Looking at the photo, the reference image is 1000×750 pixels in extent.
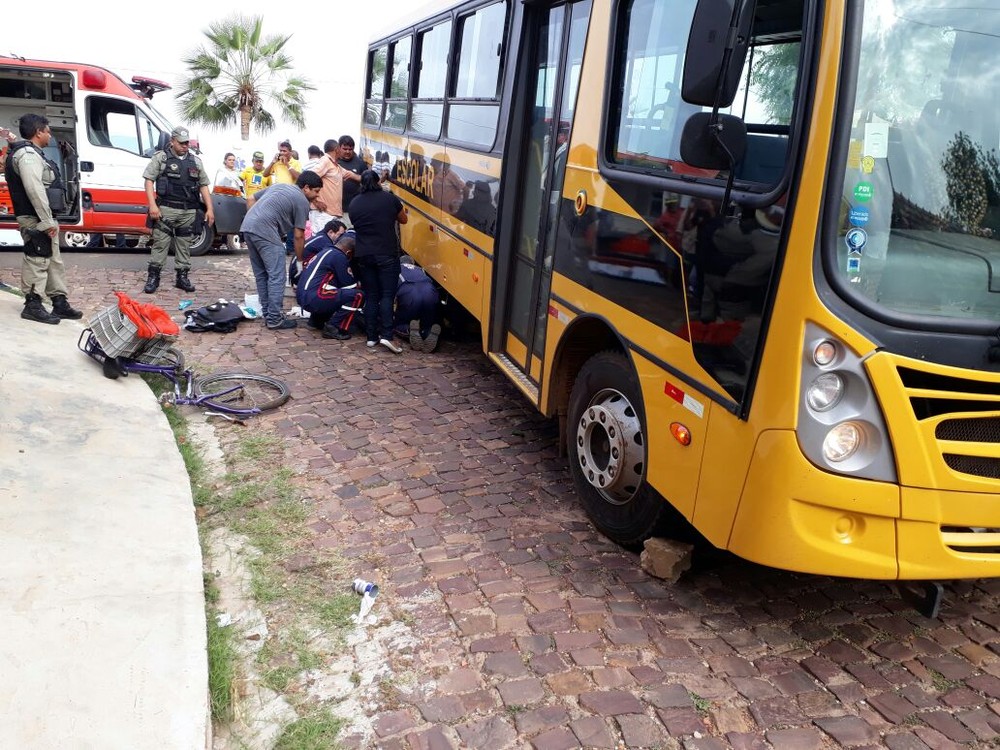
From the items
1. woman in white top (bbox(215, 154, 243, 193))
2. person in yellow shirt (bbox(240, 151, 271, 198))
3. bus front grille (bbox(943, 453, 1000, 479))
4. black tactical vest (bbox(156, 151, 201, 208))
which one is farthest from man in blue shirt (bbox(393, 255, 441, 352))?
person in yellow shirt (bbox(240, 151, 271, 198))

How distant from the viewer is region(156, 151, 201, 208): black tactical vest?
360 inches

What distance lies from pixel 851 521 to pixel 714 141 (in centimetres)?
144

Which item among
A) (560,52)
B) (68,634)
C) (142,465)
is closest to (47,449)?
(142,465)

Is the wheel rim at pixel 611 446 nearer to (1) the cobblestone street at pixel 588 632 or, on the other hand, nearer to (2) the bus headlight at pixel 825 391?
(1) the cobblestone street at pixel 588 632

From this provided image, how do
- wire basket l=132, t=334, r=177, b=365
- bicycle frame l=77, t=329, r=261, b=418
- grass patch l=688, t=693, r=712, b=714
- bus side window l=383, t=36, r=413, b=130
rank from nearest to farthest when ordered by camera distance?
grass patch l=688, t=693, r=712, b=714
bicycle frame l=77, t=329, r=261, b=418
wire basket l=132, t=334, r=177, b=365
bus side window l=383, t=36, r=413, b=130

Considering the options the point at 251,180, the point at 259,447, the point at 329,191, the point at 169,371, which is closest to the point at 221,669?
the point at 259,447

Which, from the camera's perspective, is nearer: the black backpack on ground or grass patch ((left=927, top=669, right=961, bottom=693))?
grass patch ((left=927, top=669, right=961, bottom=693))

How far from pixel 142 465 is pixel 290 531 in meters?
1.13

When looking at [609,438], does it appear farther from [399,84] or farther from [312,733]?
[399,84]

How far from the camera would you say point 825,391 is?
271 cm

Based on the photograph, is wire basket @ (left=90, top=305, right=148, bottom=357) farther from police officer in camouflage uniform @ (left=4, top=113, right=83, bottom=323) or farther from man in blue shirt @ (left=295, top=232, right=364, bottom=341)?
man in blue shirt @ (left=295, top=232, right=364, bottom=341)

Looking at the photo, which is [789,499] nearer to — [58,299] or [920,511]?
[920,511]

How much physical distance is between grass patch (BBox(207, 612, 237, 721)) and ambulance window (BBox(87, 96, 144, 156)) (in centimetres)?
1003

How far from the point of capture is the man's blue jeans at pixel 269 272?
8086 mm
